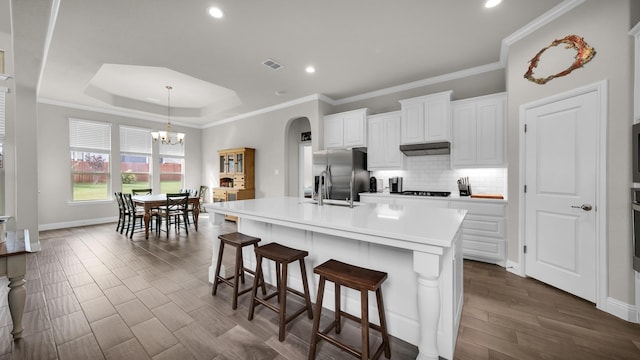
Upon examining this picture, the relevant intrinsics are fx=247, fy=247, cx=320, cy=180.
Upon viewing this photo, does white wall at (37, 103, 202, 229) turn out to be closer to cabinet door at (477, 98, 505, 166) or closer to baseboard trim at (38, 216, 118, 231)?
baseboard trim at (38, 216, 118, 231)

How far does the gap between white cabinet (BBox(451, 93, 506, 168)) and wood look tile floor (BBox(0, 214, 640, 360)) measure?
4.99ft

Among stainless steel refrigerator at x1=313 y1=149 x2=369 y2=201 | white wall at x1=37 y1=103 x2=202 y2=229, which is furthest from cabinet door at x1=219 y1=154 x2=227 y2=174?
stainless steel refrigerator at x1=313 y1=149 x2=369 y2=201

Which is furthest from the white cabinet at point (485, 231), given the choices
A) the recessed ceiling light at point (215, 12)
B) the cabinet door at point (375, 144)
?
the recessed ceiling light at point (215, 12)

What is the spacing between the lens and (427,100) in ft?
12.9

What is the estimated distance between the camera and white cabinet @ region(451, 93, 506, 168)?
3.42 metres

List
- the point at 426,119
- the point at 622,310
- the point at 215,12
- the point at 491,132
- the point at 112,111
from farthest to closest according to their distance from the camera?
the point at 112,111 < the point at 426,119 < the point at 491,132 < the point at 215,12 < the point at 622,310

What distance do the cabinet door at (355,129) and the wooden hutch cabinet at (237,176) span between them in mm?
2690

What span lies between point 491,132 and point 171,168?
785 centimetres

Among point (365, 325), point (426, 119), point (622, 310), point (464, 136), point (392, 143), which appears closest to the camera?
point (365, 325)

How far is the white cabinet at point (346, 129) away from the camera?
470 cm

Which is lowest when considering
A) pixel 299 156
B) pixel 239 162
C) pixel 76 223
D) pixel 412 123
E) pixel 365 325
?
pixel 76 223

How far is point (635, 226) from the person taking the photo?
2020 mm

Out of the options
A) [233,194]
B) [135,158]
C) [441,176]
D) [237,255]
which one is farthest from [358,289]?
[135,158]

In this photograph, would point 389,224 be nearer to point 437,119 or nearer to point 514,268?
point 514,268
